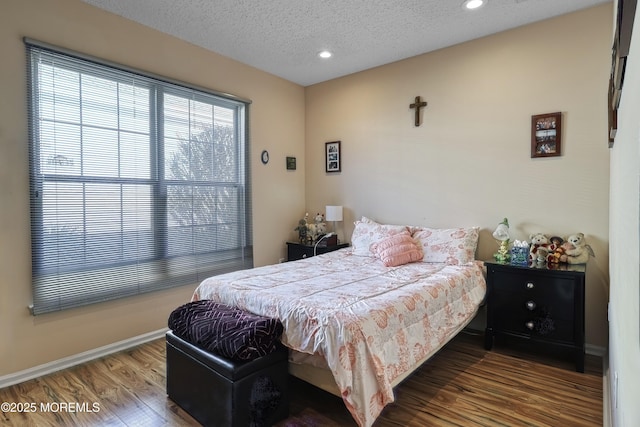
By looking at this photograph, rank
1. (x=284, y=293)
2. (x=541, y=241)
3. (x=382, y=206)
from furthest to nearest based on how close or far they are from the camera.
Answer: (x=382, y=206) < (x=541, y=241) < (x=284, y=293)

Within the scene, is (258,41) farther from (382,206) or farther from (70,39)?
(382,206)

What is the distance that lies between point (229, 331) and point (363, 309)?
729 millimetres

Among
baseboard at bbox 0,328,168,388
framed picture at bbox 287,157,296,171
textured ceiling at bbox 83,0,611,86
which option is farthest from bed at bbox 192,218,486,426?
textured ceiling at bbox 83,0,611,86

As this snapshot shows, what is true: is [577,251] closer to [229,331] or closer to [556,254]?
[556,254]

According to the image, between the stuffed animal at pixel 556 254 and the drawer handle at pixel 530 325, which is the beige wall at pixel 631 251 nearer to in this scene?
the drawer handle at pixel 530 325

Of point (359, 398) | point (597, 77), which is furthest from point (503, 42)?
point (359, 398)

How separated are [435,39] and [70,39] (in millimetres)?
3087

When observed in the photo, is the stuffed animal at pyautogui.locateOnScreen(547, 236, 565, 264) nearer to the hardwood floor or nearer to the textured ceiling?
the hardwood floor

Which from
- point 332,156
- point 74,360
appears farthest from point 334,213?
point 74,360

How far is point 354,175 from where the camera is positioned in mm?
4215

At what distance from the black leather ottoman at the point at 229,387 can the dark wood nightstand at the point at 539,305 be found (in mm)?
1858

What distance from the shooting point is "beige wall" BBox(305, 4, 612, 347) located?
2779 millimetres

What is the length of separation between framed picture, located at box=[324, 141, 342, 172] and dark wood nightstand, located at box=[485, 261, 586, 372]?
214 centimetres

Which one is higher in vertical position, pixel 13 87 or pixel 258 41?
pixel 258 41
